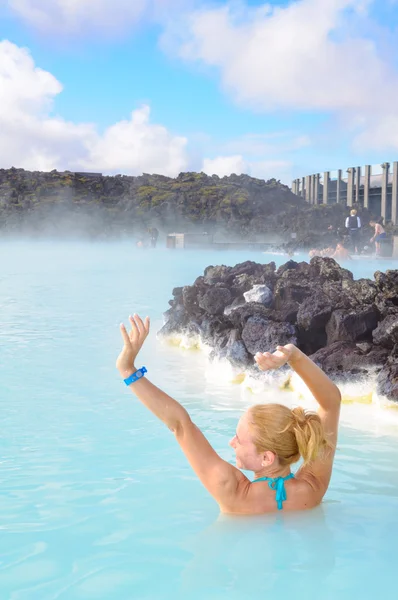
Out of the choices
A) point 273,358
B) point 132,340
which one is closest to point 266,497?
point 273,358

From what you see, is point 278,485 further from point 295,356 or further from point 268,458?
point 295,356

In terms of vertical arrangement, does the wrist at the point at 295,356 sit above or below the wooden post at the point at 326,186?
below

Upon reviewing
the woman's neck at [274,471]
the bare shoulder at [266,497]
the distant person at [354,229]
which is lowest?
the bare shoulder at [266,497]

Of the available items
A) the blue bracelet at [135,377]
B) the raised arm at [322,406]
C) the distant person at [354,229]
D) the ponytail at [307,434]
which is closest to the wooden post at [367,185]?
the distant person at [354,229]

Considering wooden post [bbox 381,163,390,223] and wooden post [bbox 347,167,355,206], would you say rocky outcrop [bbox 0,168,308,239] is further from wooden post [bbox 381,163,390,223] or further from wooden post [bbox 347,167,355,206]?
wooden post [bbox 381,163,390,223]

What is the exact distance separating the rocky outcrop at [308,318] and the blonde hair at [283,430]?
2.69 meters

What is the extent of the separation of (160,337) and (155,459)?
4.64 m

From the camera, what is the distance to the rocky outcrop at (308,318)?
18.8ft

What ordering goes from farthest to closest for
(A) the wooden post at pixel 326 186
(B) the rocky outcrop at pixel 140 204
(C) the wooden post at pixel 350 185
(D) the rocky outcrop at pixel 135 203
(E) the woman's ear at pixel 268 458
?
1. (D) the rocky outcrop at pixel 135 203
2. (A) the wooden post at pixel 326 186
3. (B) the rocky outcrop at pixel 140 204
4. (C) the wooden post at pixel 350 185
5. (E) the woman's ear at pixel 268 458

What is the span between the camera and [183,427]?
2.62 meters

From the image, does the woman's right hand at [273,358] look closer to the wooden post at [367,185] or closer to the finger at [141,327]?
the finger at [141,327]

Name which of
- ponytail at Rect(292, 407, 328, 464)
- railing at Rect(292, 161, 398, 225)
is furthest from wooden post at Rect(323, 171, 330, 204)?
ponytail at Rect(292, 407, 328, 464)

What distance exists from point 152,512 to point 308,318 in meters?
3.55

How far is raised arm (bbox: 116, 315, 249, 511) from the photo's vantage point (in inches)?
97.4
